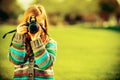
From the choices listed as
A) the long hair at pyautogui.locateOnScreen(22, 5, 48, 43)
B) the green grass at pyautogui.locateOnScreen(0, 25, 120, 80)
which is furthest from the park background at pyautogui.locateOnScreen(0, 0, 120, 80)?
the long hair at pyautogui.locateOnScreen(22, 5, 48, 43)

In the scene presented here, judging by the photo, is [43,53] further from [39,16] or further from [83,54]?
[83,54]

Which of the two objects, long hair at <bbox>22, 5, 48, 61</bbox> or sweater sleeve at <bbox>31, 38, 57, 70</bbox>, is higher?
long hair at <bbox>22, 5, 48, 61</bbox>

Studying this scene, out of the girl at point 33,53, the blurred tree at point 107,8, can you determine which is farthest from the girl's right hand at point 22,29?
the blurred tree at point 107,8

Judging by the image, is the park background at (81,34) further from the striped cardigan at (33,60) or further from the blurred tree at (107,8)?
the striped cardigan at (33,60)

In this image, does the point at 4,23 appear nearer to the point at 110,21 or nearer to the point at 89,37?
the point at 89,37

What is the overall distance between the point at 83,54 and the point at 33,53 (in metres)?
0.67

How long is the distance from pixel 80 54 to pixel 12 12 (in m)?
0.54

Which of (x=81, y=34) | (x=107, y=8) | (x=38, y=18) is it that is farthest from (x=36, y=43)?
(x=107, y=8)

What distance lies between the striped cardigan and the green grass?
470 mm

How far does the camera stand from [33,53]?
143 cm

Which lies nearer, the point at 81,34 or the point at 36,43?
the point at 36,43

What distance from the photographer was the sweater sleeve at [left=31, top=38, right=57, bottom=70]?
4.46ft

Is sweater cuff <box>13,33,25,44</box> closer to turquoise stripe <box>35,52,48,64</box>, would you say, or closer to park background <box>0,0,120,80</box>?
turquoise stripe <box>35,52,48,64</box>

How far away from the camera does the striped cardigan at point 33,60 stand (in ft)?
4.54
